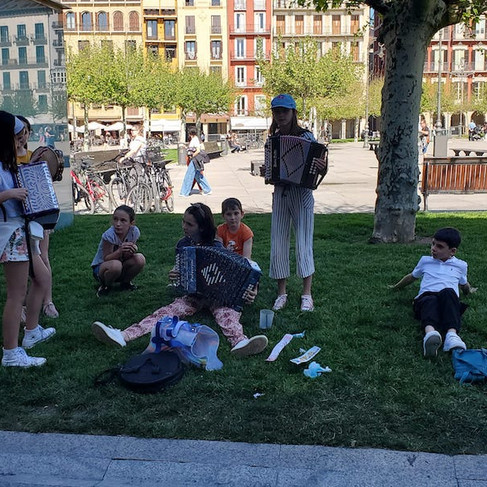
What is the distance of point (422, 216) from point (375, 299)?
6244 millimetres

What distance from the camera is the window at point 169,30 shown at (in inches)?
3098

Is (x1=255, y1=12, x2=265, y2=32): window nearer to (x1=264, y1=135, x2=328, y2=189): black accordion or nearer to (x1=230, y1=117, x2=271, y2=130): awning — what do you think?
(x1=230, y1=117, x2=271, y2=130): awning

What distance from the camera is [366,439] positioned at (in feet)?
11.9

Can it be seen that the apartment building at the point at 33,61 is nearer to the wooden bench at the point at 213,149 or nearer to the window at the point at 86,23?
the wooden bench at the point at 213,149

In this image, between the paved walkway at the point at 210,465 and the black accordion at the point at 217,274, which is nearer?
the paved walkway at the point at 210,465

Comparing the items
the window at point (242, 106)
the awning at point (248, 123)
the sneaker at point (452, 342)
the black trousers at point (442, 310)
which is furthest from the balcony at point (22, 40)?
the window at point (242, 106)

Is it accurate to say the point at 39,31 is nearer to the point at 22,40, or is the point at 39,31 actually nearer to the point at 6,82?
the point at 22,40

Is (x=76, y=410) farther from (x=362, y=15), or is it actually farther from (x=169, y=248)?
(x=362, y=15)

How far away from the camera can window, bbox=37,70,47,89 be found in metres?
10.4

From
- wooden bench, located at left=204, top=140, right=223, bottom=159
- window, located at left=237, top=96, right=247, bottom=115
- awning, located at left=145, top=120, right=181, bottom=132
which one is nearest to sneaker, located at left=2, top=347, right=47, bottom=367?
wooden bench, located at left=204, top=140, right=223, bottom=159

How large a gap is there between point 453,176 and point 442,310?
9.26 m

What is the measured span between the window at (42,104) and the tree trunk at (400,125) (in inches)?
206

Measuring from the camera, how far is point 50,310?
5.87 meters

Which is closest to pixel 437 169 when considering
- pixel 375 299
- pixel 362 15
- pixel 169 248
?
pixel 169 248
